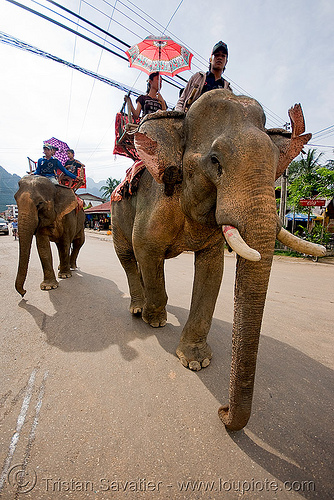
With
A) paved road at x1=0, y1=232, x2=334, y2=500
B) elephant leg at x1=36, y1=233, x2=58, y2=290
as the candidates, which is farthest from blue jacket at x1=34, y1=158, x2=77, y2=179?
paved road at x1=0, y1=232, x2=334, y2=500

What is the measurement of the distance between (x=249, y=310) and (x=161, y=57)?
481 centimetres

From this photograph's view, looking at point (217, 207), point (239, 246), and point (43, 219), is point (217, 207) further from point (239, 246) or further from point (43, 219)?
point (43, 219)

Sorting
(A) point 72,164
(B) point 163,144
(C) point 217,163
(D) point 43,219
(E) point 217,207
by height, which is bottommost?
(D) point 43,219

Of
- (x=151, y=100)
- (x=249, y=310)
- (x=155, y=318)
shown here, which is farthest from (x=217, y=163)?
(x=151, y=100)

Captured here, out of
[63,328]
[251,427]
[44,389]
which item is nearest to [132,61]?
[63,328]

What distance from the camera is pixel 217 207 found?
4.57 feet

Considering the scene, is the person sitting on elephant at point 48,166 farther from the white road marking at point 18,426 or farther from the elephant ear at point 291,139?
the elephant ear at point 291,139

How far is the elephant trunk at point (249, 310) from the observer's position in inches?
49.3

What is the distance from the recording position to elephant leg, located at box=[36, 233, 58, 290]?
416 centimetres

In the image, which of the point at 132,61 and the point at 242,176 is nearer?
the point at 242,176

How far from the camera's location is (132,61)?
441 cm

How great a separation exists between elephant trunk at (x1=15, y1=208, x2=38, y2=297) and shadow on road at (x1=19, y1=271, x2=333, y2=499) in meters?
0.38

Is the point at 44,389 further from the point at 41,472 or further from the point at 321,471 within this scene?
the point at 321,471

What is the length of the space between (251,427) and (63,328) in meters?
2.12
